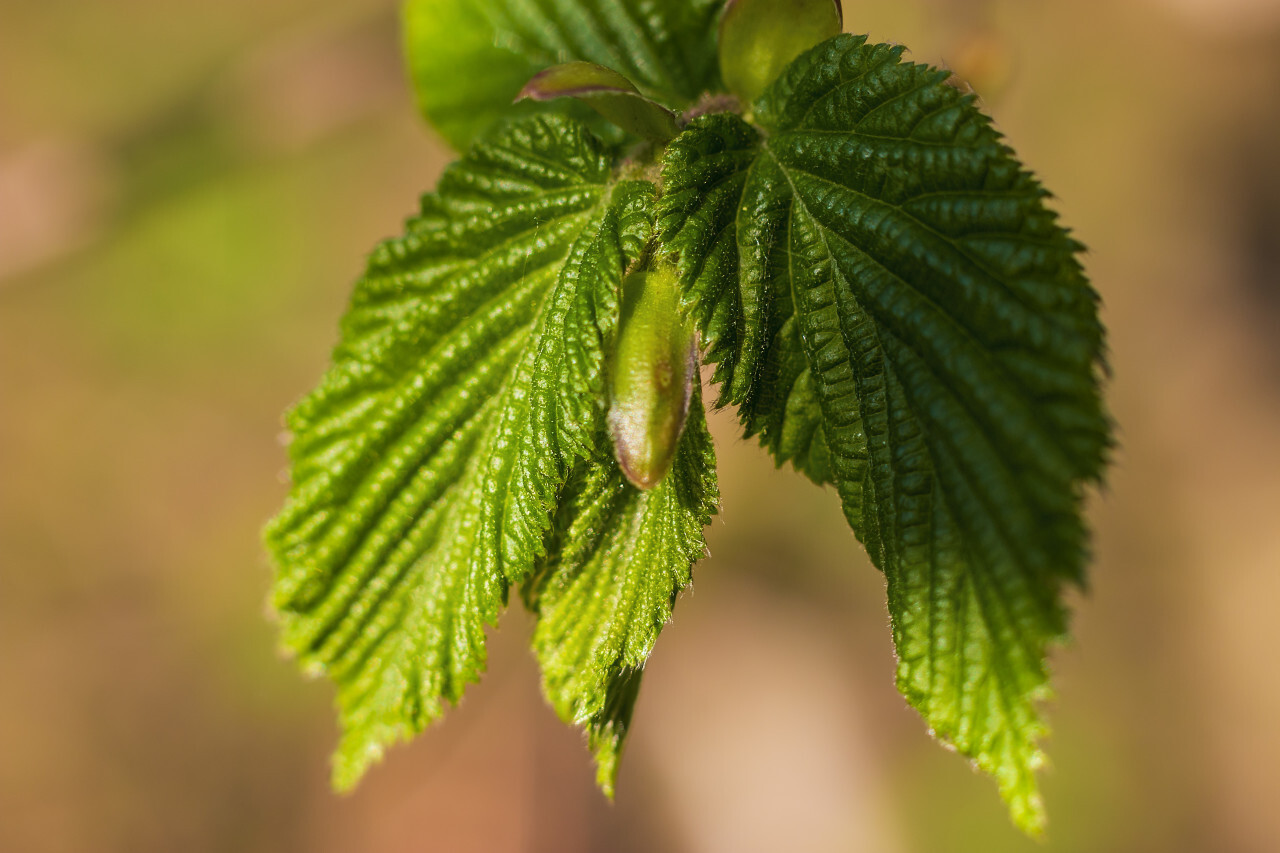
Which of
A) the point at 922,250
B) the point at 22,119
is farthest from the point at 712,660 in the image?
the point at 22,119

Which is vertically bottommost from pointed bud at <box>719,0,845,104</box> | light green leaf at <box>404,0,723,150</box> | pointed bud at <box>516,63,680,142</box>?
pointed bud at <box>516,63,680,142</box>

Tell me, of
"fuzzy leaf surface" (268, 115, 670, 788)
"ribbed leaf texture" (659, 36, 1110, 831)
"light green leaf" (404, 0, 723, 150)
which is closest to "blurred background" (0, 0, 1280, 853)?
"light green leaf" (404, 0, 723, 150)

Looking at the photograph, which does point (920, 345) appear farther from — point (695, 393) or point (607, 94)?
point (607, 94)

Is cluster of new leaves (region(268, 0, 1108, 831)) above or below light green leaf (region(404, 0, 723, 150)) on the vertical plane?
below

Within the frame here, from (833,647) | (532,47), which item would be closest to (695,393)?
(532,47)

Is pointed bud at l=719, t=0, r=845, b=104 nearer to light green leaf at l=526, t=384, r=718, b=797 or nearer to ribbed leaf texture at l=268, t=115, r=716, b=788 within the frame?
ribbed leaf texture at l=268, t=115, r=716, b=788

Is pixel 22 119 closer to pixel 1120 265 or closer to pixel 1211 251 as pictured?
pixel 1120 265

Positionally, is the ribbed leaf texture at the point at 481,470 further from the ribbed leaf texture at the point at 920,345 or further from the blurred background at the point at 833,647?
the blurred background at the point at 833,647
